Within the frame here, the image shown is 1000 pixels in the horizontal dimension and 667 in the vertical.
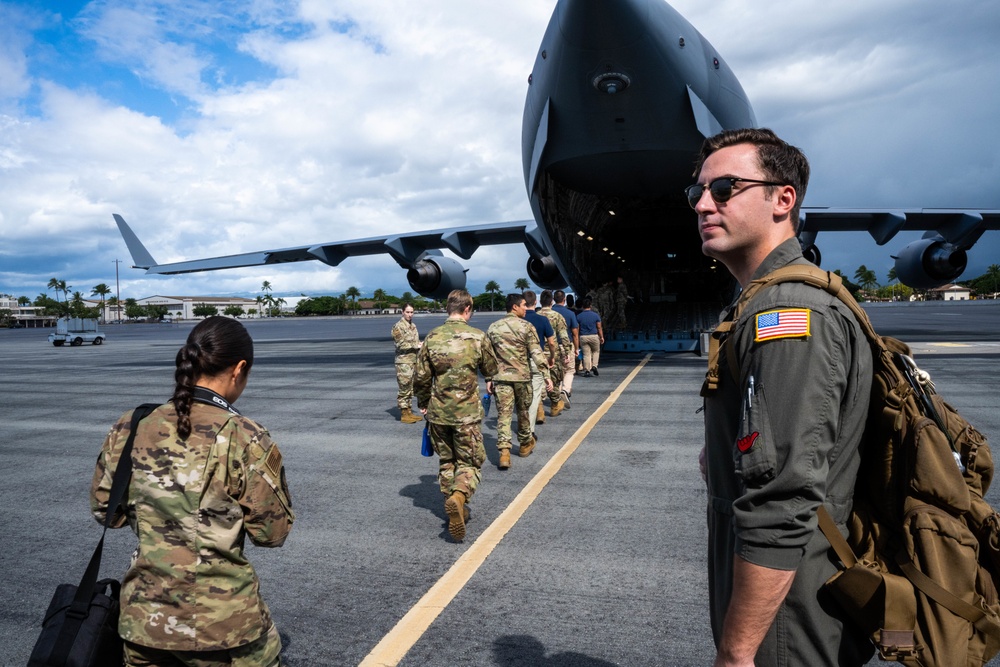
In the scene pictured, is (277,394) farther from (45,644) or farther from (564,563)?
(45,644)

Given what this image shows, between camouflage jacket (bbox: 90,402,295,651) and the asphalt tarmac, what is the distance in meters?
1.10

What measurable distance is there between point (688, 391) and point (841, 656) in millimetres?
9642

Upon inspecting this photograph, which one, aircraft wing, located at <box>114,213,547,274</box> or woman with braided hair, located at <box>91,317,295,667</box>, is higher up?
aircraft wing, located at <box>114,213,547,274</box>

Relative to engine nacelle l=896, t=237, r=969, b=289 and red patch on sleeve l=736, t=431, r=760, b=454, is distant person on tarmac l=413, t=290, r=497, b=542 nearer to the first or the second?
red patch on sleeve l=736, t=431, r=760, b=454

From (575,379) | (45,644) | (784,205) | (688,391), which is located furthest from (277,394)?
(784,205)

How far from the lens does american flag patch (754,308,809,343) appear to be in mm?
1418

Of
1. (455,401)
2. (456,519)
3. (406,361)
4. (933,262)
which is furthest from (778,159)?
(933,262)

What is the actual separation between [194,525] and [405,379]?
7.18 metres

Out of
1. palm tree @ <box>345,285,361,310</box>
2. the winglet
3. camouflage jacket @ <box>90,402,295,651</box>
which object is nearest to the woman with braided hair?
camouflage jacket @ <box>90,402,295,651</box>

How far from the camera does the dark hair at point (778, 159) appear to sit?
1.69m

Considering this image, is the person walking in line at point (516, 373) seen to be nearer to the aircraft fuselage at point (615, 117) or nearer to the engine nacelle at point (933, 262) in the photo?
the aircraft fuselage at point (615, 117)

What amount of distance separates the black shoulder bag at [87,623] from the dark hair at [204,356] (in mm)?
187

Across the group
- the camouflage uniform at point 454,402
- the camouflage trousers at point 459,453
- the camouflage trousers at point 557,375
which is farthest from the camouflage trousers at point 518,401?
the camouflage trousers at point 557,375

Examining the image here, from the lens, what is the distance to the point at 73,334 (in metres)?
30.7
